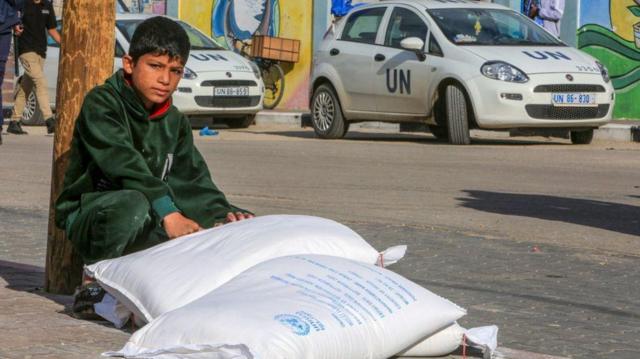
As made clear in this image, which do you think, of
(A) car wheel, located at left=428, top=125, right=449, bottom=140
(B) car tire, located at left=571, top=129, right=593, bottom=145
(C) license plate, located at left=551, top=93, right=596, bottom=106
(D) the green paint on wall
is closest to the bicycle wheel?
(D) the green paint on wall

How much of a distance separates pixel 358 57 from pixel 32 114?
17.9 feet

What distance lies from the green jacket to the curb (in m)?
14.7

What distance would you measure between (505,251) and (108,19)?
293cm

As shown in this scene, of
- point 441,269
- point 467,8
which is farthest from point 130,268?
point 467,8

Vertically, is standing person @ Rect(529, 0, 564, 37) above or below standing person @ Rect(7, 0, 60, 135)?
above

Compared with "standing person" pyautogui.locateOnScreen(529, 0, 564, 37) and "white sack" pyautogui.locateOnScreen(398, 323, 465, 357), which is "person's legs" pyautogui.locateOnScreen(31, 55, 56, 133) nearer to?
"standing person" pyautogui.locateOnScreen(529, 0, 564, 37)

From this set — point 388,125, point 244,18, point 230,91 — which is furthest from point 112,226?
point 244,18

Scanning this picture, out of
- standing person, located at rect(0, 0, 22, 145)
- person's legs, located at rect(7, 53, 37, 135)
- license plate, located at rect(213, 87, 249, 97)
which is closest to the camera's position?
standing person, located at rect(0, 0, 22, 145)

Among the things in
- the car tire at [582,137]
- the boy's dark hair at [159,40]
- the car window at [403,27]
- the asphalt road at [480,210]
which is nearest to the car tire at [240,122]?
the asphalt road at [480,210]

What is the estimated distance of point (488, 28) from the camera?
62.6 ft

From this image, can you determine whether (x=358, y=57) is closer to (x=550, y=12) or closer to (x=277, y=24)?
(x=550, y=12)

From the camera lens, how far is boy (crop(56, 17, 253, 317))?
5.95 m

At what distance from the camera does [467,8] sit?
1962 centimetres

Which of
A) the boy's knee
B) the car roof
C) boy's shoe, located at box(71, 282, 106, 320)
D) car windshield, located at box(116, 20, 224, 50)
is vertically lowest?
car windshield, located at box(116, 20, 224, 50)
